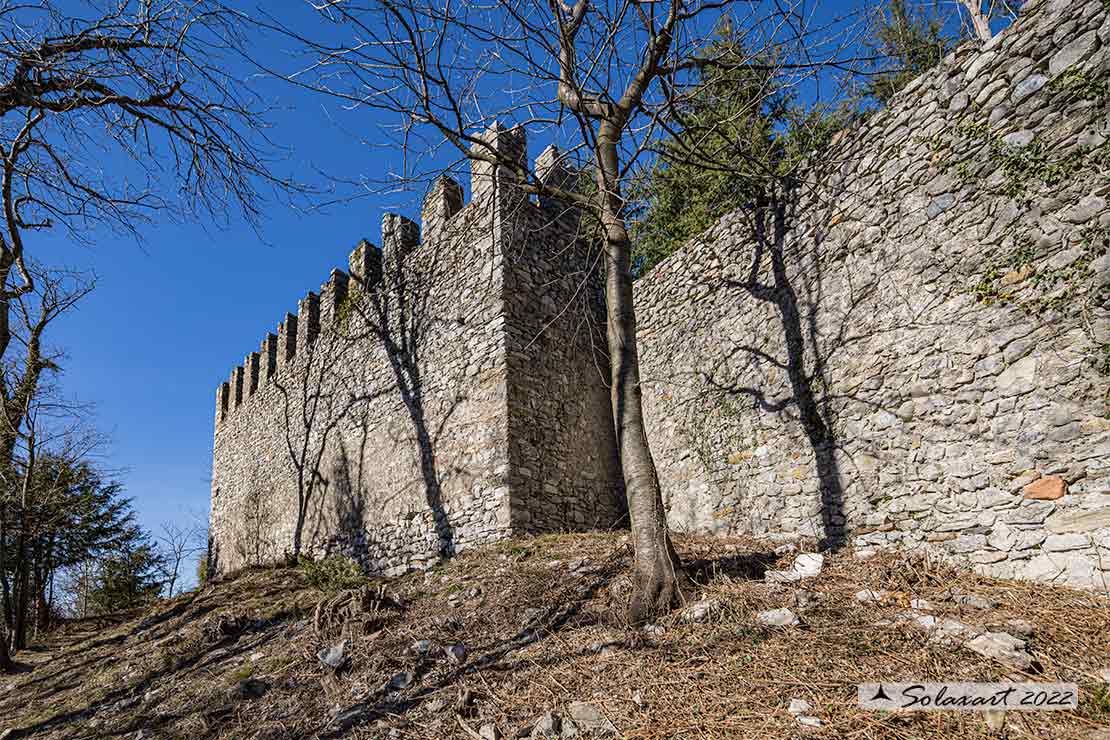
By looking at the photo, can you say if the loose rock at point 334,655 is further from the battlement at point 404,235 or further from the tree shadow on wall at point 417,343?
the battlement at point 404,235

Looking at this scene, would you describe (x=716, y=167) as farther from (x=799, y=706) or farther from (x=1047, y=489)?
(x=799, y=706)

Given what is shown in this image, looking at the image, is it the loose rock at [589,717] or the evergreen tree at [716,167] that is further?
the evergreen tree at [716,167]

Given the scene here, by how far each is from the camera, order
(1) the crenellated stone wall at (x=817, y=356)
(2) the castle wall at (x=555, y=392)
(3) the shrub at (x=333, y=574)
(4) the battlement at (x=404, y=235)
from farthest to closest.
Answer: (4) the battlement at (x=404, y=235), (2) the castle wall at (x=555, y=392), (3) the shrub at (x=333, y=574), (1) the crenellated stone wall at (x=817, y=356)

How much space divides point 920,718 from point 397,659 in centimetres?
317

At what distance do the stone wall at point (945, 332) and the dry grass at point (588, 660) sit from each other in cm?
55

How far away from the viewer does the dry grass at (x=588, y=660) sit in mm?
2734

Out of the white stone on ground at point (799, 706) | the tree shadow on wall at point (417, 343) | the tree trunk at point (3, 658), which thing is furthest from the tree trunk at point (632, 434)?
the tree trunk at point (3, 658)

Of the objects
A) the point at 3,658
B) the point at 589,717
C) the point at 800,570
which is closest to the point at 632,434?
the point at 800,570

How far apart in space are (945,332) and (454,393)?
563cm

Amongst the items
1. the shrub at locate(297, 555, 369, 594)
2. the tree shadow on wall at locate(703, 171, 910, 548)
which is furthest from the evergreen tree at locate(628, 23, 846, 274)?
the shrub at locate(297, 555, 369, 594)

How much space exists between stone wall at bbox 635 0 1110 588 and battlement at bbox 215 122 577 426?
2.71m

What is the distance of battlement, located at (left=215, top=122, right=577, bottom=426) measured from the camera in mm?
7746

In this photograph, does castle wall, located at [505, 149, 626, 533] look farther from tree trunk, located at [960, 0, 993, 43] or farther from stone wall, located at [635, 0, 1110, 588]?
tree trunk, located at [960, 0, 993, 43]

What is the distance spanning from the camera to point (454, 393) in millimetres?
7996
